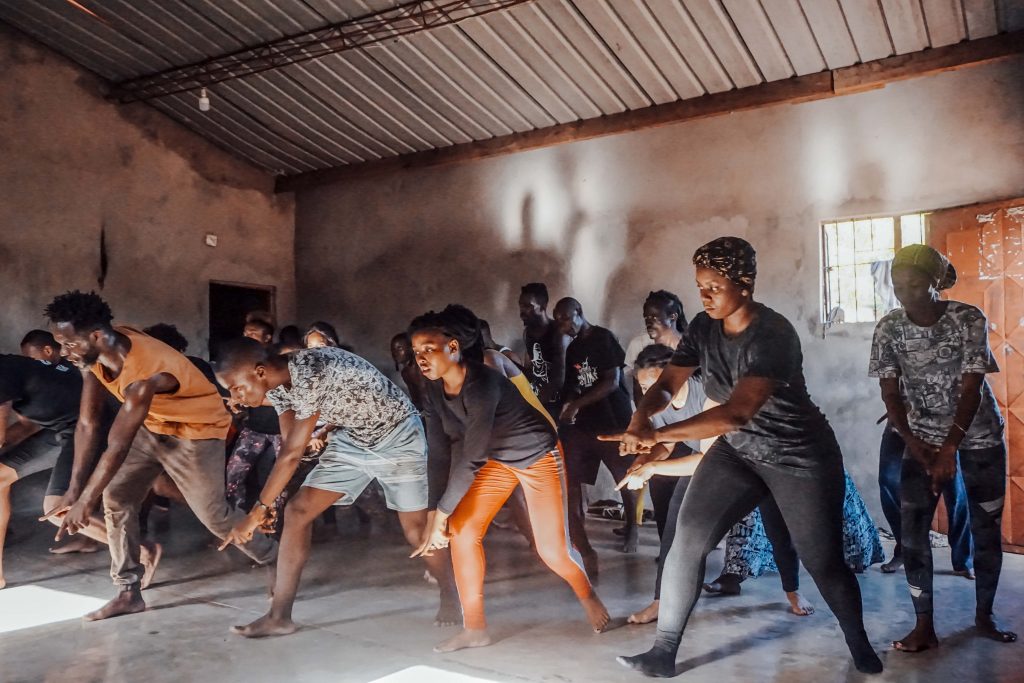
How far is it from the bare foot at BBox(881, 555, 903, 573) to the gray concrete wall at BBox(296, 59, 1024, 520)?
159 cm

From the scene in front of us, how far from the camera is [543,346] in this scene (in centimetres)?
662

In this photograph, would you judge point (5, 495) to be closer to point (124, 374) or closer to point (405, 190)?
point (124, 374)

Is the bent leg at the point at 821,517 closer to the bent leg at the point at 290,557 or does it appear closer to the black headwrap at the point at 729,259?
the black headwrap at the point at 729,259

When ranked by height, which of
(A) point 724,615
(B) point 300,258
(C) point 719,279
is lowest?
(A) point 724,615

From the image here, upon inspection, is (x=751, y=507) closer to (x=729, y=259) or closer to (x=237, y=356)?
(x=729, y=259)

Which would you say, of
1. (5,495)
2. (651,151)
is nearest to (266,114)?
(651,151)

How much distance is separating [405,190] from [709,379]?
708cm

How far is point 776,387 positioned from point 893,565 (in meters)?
3.00

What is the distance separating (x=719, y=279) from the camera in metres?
3.21

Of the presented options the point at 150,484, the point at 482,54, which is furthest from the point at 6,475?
the point at 482,54

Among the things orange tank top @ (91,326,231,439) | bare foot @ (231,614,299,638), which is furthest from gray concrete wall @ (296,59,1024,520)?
bare foot @ (231,614,299,638)

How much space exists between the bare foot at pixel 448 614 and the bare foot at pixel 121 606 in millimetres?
1654

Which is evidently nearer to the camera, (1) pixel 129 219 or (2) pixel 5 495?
(2) pixel 5 495

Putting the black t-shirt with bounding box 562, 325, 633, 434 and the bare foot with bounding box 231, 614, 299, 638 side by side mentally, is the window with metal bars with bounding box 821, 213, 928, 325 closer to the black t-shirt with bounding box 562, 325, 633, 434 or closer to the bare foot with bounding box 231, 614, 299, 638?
the black t-shirt with bounding box 562, 325, 633, 434
